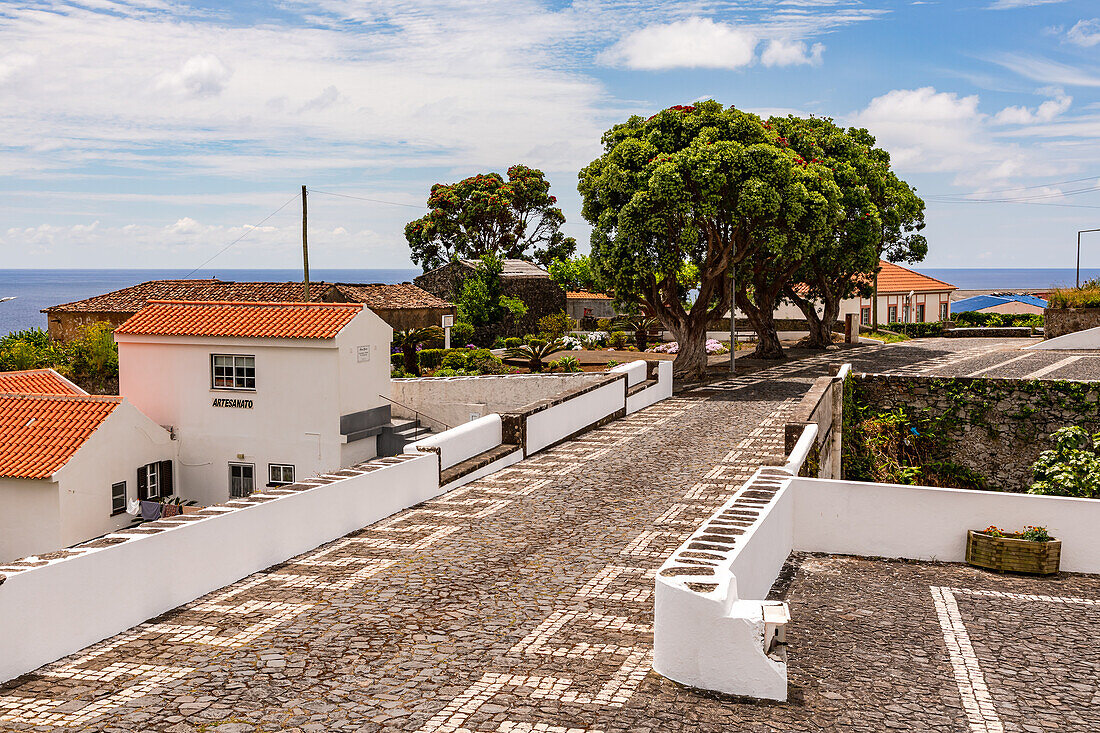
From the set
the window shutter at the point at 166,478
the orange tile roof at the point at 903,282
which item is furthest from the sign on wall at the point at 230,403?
the orange tile roof at the point at 903,282

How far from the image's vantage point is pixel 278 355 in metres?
25.2

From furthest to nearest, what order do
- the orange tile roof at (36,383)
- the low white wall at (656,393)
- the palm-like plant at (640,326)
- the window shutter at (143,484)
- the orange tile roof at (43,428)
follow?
the palm-like plant at (640,326)
the orange tile roof at (36,383)
the window shutter at (143,484)
the low white wall at (656,393)
the orange tile roof at (43,428)

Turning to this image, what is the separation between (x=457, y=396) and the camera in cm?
3216

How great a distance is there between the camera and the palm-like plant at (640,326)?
43.7 m

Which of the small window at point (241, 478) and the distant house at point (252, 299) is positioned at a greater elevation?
the distant house at point (252, 299)

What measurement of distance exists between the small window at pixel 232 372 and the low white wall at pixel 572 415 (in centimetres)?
1089

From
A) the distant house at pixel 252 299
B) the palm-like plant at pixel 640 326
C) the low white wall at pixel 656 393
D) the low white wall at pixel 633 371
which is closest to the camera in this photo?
the low white wall at pixel 656 393

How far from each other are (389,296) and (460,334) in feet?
14.1

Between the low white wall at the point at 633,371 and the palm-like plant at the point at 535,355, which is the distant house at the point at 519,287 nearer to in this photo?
the palm-like plant at the point at 535,355

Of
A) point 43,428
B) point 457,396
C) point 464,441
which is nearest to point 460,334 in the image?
point 457,396

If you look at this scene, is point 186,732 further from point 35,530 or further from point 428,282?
point 428,282

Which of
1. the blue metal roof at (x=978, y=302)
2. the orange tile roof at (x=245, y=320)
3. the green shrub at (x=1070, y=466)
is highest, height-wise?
the blue metal roof at (x=978, y=302)

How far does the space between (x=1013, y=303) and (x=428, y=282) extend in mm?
38239

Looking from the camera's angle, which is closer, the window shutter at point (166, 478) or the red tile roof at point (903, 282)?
the window shutter at point (166, 478)
